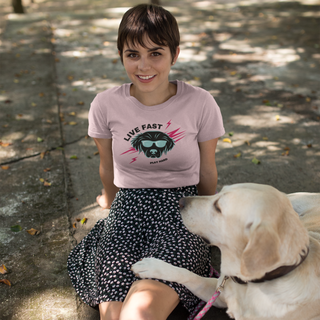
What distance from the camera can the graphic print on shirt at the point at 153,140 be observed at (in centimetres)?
246

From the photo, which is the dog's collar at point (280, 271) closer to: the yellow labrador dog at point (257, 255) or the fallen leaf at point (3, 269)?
the yellow labrador dog at point (257, 255)

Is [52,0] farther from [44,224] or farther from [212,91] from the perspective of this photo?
[44,224]

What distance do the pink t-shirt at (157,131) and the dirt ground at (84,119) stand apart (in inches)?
39.5

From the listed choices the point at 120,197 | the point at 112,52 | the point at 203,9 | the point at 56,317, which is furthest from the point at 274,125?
the point at 203,9

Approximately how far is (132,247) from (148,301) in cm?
46

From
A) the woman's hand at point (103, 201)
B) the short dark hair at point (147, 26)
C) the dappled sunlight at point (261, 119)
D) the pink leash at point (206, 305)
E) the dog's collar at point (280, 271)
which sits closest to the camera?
the dog's collar at point (280, 271)

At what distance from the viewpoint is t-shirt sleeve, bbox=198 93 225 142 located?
8.25 ft

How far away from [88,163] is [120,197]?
1599mm

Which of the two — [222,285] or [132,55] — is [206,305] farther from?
[132,55]

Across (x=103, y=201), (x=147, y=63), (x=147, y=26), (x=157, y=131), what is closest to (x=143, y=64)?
(x=147, y=63)

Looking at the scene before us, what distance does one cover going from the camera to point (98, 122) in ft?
8.50

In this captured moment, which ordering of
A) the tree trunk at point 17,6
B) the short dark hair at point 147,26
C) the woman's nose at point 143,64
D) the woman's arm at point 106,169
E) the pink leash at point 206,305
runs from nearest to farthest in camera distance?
the pink leash at point 206,305
the short dark hair at point 147,26
the woman's nose at point 143,64
the woman's arm at point 106,169
the tree trunk at point 17,6

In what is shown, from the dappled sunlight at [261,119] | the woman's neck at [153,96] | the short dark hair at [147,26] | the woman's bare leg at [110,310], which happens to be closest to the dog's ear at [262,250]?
the woman's bare leg at [110,310]

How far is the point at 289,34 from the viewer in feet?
28.0
